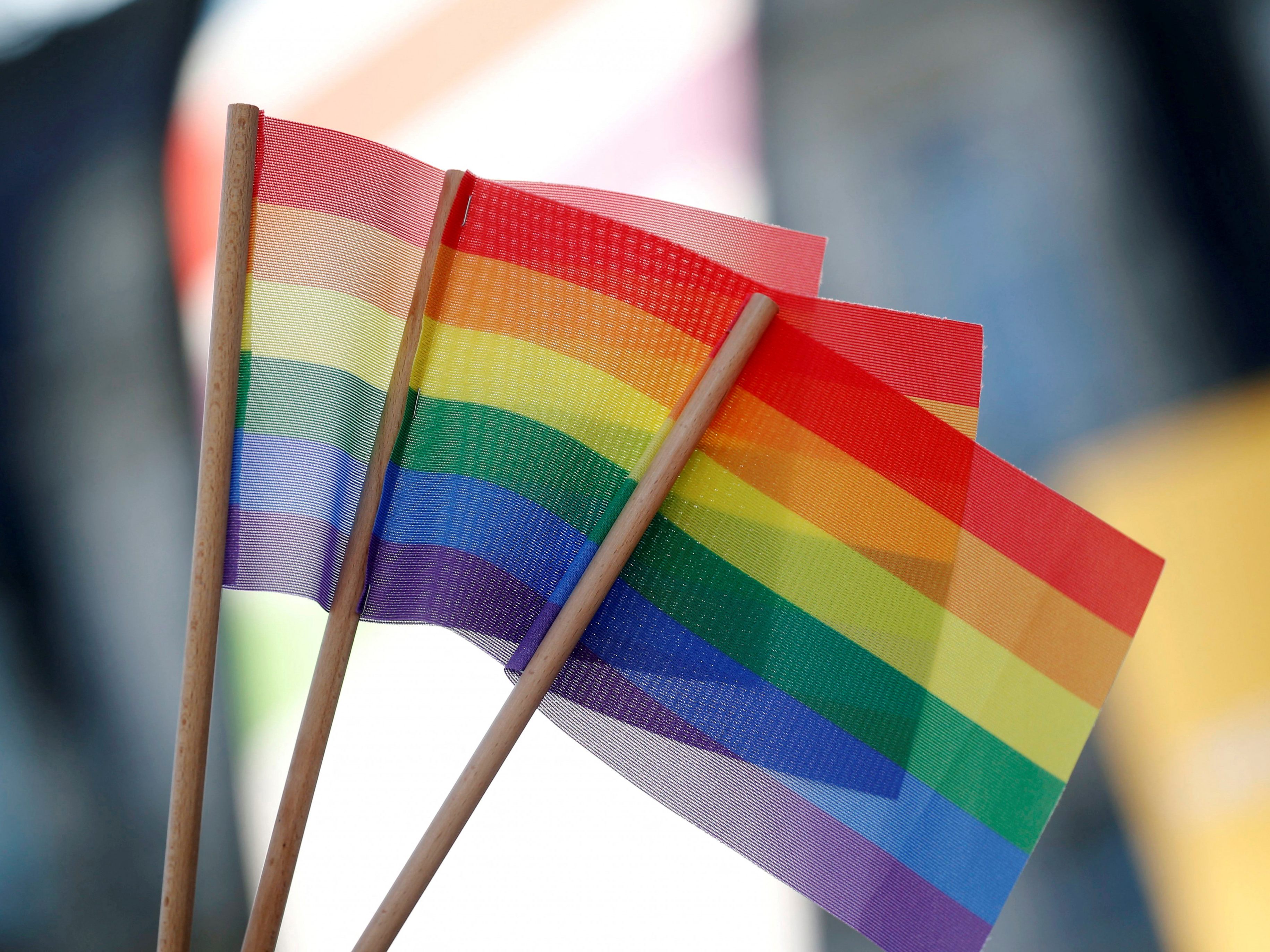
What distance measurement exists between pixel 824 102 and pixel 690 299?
73cm

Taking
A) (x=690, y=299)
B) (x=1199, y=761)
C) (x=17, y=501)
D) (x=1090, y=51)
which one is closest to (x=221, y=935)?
(x=17, y=501)

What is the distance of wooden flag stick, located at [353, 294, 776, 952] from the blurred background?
0.54 m

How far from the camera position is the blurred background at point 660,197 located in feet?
3.39

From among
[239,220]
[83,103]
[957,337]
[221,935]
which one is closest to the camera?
[239,220]

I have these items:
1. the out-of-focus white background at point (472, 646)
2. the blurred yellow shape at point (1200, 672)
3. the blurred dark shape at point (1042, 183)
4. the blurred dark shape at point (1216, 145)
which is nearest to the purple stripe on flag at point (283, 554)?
the out-of-focus white background at point (472, 646)

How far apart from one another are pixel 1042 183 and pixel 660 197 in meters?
0.50

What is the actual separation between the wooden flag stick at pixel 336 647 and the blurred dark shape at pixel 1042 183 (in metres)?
0.71

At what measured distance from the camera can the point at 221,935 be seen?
103 centimetres

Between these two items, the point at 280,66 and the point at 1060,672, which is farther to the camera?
the point at 280,66

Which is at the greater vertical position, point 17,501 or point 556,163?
point 556,163

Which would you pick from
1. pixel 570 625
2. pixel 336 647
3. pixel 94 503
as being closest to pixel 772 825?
pixel 570 625

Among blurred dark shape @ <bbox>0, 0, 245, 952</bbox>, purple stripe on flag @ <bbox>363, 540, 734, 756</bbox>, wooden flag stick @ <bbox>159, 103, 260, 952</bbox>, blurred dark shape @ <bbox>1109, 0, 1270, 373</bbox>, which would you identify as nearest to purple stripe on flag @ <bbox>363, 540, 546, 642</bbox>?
purple stripe on flag @ <bbox>363, 540, 734, 756</bbox>

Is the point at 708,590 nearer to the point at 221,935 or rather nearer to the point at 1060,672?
the point at 1060,672

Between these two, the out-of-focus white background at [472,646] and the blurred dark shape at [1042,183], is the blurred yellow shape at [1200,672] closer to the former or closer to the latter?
the blurred dark shape at [1042,183]
